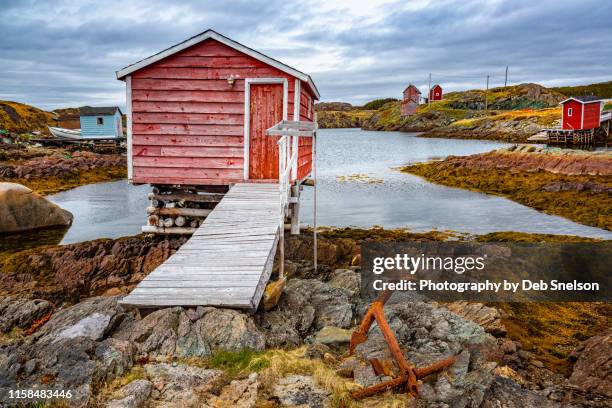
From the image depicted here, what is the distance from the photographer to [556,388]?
5535mm

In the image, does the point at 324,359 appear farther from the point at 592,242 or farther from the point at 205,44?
the point at 592,242

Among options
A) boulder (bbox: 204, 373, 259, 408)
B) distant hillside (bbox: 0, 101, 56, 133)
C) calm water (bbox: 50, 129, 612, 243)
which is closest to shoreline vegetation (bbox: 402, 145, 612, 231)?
calm water (bbox: 50, 129, 612, 243)

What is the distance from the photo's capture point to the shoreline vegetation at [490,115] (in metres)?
66.3

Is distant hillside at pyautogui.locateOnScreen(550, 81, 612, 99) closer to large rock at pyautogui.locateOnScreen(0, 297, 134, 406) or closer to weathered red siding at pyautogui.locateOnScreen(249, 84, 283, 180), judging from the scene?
weathered red siding at pyautogui.locateOnScreen(249, 84, 283, 180)

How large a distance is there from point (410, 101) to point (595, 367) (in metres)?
107

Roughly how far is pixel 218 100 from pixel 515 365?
923 centimetres

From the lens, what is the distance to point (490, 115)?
283ft

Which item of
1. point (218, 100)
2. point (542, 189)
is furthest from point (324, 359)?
point (542, 189)

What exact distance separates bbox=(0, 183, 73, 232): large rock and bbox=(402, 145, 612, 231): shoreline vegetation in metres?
19.0

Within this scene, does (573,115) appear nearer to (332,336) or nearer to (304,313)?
(304,313)

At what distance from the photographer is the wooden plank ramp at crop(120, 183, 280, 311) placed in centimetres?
608

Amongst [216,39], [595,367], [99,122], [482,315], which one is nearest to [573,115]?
[216,39]

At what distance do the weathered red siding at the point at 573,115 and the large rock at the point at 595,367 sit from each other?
48.0 m

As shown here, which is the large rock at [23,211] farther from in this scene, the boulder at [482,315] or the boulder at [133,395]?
the boulder at [482,315]
